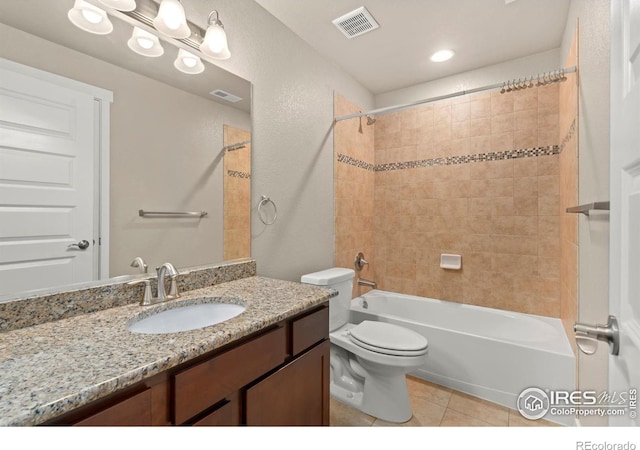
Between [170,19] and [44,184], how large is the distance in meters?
0.83

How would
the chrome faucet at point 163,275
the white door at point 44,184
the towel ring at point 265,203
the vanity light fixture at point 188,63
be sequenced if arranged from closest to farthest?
the white door at point 44,184, the chrome faucet at point 163,275, the vanity light fixture at point 188,63, the towel ring at point 265,203

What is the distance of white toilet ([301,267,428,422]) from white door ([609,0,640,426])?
3.63 ft

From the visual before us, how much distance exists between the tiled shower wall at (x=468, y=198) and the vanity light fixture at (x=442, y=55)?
15.3 inches

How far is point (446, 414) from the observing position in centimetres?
178

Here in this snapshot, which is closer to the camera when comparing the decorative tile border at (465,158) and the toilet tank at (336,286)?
the toilet tank at (336,286)

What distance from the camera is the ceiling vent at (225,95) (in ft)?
5.04

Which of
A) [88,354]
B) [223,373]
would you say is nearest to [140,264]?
[88,354]

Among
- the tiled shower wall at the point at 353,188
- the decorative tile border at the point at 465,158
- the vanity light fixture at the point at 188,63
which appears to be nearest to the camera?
the vanity light fixture at the point at 188,63

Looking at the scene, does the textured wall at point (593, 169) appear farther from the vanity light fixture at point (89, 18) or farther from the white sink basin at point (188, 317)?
the vanity light fixture at point (89, 18)

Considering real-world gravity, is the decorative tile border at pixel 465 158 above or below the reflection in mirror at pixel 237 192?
above

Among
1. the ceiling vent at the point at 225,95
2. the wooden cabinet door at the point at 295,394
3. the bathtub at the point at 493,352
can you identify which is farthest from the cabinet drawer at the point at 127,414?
the bathtub at the point at 493,352

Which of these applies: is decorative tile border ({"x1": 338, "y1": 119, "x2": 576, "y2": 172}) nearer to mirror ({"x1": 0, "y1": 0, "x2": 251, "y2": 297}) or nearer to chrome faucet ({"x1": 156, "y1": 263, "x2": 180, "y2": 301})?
mirror ({"x1": 0, "y1": 0, "x2": 251, "y2": 297})
